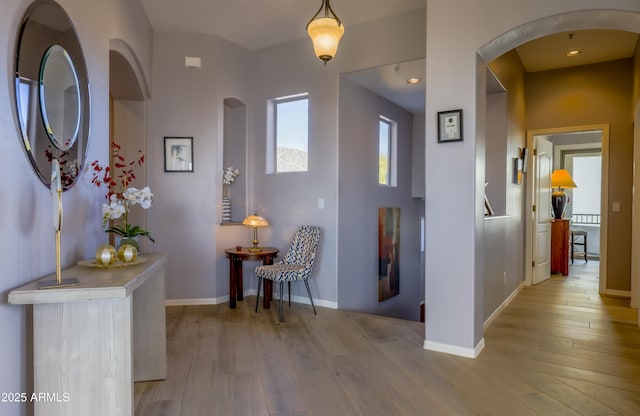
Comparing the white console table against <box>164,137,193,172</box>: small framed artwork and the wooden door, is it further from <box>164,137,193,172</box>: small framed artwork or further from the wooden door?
the wooden door

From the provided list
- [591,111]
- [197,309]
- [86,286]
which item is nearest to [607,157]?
[591,111]

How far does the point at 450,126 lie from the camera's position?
2873 millimetres

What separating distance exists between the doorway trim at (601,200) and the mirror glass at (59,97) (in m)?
5.35

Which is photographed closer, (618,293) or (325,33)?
(325,33)

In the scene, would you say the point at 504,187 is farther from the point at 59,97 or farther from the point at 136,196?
the point at 59,97

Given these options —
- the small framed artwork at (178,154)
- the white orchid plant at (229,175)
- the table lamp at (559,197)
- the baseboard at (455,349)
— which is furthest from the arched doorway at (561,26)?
the table lamp at (559,197)

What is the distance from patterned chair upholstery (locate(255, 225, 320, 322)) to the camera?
3.75 metres

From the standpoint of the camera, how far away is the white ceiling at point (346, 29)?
3.71 metres

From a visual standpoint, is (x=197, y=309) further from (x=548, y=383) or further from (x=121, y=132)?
(x=548, y=383)

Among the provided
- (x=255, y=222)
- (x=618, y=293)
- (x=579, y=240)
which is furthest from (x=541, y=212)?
(x=255, y=222)

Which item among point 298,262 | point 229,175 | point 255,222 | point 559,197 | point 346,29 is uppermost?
point 346,29

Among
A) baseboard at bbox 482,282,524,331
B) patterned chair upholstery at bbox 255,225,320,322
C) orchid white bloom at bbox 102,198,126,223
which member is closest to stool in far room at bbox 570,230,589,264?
baseboard at bbox 482,282,524,331

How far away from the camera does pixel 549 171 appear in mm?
5980

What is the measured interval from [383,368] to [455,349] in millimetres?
629
